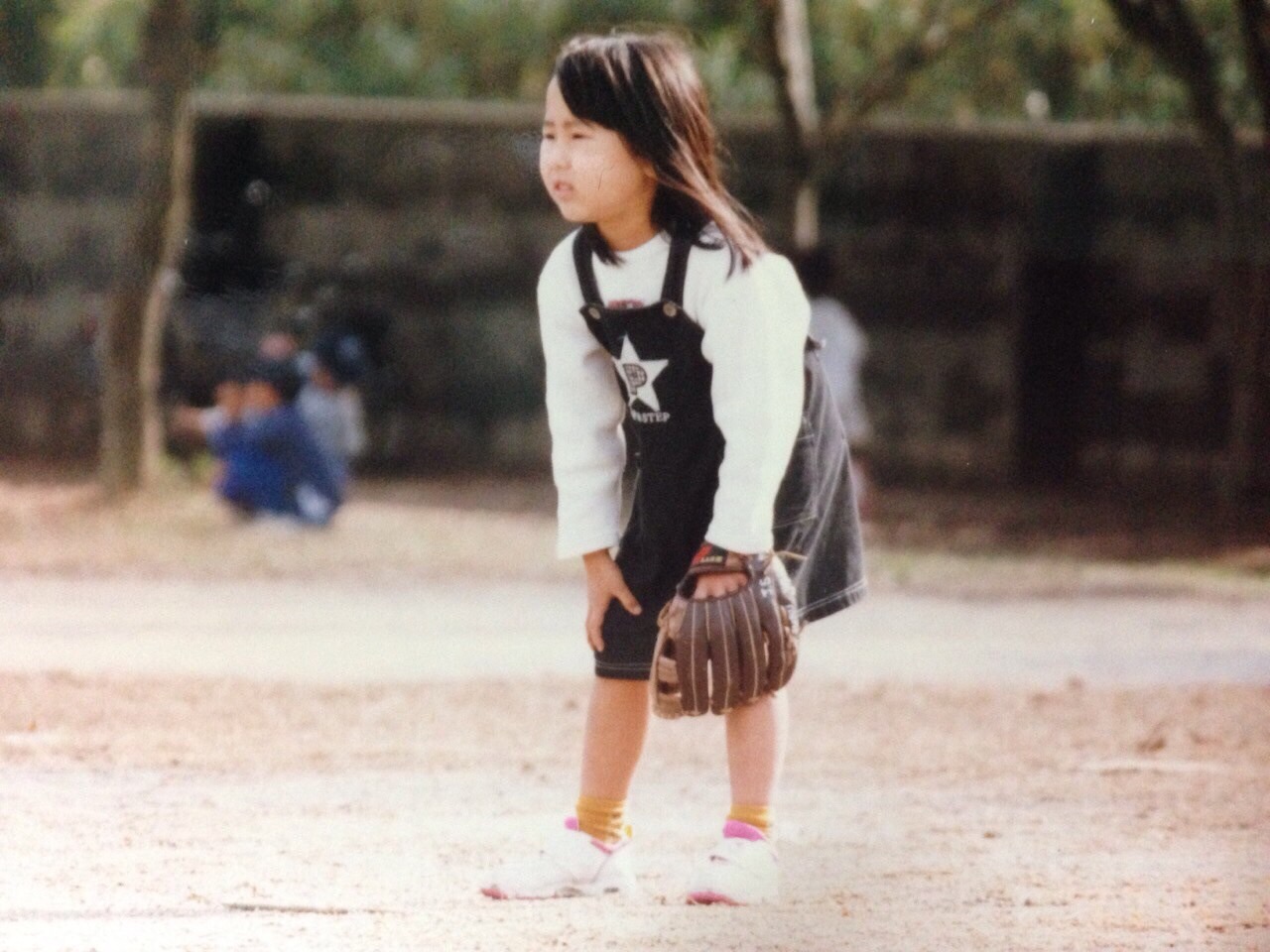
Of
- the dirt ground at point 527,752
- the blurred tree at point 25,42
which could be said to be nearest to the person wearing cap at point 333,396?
the dirt ground at point 527,752

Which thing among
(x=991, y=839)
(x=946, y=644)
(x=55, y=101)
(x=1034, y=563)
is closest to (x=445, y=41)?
(x=55, y=101)

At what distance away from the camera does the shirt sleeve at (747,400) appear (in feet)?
13.0

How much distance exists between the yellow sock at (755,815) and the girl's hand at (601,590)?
0.43 m

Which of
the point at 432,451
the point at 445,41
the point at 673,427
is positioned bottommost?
the point at 432,451

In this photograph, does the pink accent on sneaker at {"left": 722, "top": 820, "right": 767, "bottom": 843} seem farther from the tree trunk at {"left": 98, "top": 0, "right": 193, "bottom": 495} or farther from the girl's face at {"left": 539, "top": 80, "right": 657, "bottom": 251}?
the tree trunk at {"left": 98, "top": 0, "right": 193, "bottom": 495}

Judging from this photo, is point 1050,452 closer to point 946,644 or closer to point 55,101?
point 946,644

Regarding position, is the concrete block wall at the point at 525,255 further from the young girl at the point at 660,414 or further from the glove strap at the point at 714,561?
the glove strap at the point at 714,561

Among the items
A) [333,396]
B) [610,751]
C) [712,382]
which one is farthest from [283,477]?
[712,382]

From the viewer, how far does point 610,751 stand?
4270mm

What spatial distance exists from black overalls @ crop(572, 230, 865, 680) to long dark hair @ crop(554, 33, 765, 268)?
9cm

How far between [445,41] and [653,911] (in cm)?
2532

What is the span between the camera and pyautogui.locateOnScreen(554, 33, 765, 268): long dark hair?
4.03 metres

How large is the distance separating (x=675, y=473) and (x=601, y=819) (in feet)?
2.42

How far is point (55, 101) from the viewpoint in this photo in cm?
1345
